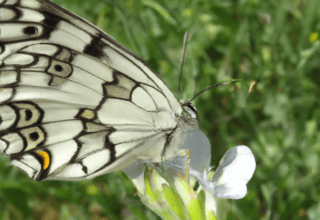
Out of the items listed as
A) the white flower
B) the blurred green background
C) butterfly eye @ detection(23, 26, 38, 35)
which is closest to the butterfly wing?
butterfly eye @ detection(23, 26, 38, 35)

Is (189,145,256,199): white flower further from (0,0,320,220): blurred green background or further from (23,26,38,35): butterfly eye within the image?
(23,26,38,35): butterfly eye

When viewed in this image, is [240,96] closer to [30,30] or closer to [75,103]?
[75,103]

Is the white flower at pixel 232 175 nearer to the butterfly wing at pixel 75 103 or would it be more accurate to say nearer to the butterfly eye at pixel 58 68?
the butterfly wing at pixel 75 103

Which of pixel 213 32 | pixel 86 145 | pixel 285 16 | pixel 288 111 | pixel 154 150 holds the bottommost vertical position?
pixel 288 111

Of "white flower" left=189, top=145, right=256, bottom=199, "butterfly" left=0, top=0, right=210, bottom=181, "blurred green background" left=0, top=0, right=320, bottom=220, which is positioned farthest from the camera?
"blurred green background" left=0, top=0, right=320, bottom=220

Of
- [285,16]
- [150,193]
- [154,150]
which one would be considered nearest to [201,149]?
[154,150]

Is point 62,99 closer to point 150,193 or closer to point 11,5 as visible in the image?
point 11,5
